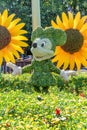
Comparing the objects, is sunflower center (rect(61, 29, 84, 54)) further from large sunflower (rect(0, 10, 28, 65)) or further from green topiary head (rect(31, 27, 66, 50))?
large sunflower (rect(0, 10, 28, 65))

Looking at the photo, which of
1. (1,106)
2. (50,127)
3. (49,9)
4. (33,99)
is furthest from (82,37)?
(49,9)

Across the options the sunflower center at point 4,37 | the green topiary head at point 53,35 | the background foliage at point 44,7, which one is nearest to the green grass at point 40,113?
the green topiary head at point 53,35

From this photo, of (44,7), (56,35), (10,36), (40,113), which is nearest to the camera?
(40,113)

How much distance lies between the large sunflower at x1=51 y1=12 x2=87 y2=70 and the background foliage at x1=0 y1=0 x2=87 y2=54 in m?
9.94

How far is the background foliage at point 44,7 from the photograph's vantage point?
582 inches

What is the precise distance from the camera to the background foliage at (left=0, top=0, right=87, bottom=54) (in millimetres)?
14789

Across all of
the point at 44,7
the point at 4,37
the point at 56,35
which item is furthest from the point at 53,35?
the point at 44,7

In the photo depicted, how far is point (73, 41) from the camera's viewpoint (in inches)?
184

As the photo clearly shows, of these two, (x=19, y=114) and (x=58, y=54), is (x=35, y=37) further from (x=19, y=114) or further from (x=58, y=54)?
(x=19, y=114)

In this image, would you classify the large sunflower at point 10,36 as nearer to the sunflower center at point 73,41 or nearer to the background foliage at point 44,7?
the sunflower center at point 73,41

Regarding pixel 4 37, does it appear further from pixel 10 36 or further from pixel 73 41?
pixel 73 41

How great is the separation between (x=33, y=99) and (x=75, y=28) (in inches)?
67.5

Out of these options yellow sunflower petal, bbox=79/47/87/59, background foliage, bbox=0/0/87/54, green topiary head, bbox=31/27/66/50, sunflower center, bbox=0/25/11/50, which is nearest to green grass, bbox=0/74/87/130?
green topiary head, bbox=31/27/66/50

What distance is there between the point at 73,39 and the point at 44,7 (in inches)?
423
